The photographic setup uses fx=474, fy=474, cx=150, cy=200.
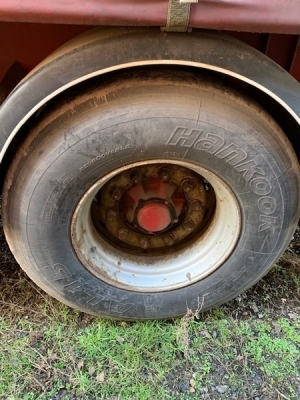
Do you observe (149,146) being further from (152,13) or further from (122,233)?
(122,233)

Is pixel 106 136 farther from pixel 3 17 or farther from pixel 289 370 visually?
pixel 289 370

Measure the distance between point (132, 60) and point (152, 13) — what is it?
Result: 18 centimetres

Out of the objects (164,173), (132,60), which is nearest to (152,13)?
(132,60)

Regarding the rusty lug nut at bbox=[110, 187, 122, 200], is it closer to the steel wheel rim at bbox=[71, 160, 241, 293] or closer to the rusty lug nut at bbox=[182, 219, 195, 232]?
the steel wheel rim at bbox=[71, 160, 241, 293]

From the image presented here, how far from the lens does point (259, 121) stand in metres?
1.61

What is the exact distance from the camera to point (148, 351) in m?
2.02

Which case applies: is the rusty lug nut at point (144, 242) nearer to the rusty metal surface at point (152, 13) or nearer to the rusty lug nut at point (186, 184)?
the rusty lug nut at point (186, 184)

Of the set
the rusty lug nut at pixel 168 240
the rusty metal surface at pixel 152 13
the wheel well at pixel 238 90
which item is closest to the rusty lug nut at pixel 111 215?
the rusty lug nut at pixel 168 240

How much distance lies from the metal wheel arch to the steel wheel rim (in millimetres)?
449

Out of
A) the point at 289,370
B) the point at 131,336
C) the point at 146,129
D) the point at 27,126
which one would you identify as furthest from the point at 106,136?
the point at 289,370

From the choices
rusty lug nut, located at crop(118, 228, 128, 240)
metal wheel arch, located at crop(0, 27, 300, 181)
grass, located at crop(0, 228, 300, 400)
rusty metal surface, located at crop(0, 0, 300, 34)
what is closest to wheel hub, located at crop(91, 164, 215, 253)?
rusty lug nut, located at crop(118, 228, 128, 240)

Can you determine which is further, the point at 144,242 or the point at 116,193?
the point at 144,242

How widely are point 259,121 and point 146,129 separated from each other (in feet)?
1.27

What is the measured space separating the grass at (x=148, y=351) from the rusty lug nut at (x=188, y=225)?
39 centimetres
